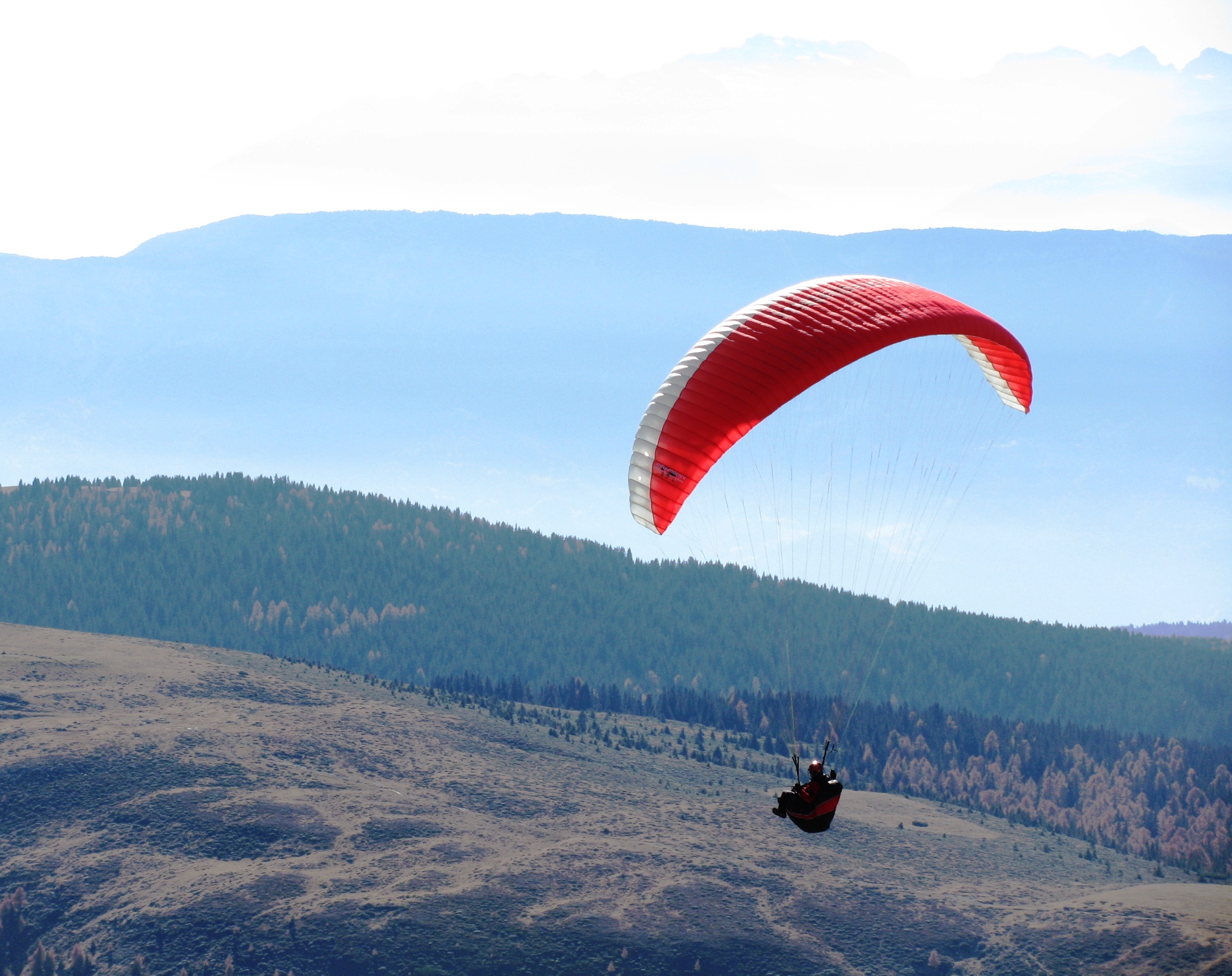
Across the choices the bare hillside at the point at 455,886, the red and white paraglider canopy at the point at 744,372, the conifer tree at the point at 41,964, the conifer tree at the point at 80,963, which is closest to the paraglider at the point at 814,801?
the red and white paraglider canopy at the point at 744,372

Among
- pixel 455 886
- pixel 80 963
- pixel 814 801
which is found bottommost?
pixel 80 963

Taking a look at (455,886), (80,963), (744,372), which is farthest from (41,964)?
(744,372)

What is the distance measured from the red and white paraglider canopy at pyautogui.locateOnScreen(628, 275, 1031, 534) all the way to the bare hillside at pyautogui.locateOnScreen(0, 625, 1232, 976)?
9918 cm

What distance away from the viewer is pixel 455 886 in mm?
154000

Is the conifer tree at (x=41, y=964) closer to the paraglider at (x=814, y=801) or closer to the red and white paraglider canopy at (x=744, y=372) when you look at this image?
the red and white paraglider canopy at (x=744, y=372)

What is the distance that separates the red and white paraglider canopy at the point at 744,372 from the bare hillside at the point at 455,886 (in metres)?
99.2

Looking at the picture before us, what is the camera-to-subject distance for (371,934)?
139 meters

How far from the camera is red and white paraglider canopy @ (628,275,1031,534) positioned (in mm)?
47719

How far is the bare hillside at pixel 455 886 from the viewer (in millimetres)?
139750

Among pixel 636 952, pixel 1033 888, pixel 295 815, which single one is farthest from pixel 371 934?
pixel 1033 888

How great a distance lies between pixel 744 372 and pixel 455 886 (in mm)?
119891

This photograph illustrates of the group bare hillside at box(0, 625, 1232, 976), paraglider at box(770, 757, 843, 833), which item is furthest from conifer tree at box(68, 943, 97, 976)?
paraglider at box(770, 757, 843, 833)

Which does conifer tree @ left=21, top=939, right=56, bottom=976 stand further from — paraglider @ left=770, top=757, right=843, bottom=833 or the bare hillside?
paraglider @ left=770, top=757, right=843, bottom=833

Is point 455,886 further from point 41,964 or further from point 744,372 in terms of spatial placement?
point 744,372
